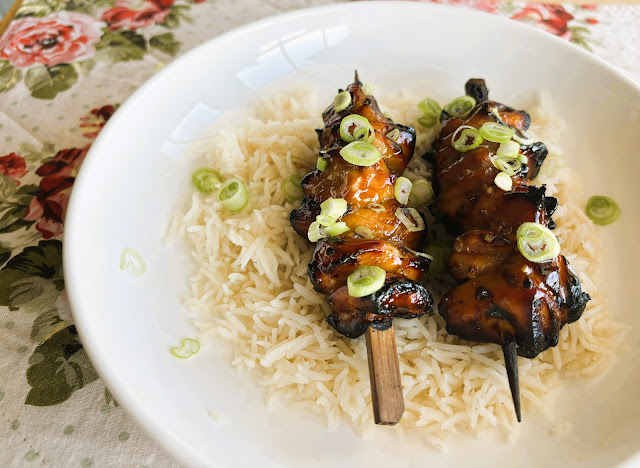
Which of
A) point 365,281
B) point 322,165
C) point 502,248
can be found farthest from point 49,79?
point 502,248

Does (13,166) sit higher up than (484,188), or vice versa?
(484,188)

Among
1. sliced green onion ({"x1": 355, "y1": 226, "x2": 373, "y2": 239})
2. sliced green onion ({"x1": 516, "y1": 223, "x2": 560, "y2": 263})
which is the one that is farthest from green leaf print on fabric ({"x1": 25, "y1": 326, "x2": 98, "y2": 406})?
sliced green onion ({"x1": 516, "y1": 223, "x2": 560, "y2": 263})

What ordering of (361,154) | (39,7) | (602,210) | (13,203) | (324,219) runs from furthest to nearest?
(39,7), (13,203), (602,210), (361,154), (324,219)

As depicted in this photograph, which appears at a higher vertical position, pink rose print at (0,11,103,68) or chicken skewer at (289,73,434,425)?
chicken skewer at (289,73,434,425)

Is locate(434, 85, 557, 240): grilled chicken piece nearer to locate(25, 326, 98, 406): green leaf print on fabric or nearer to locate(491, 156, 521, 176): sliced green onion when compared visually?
locate(491, 156, 521, 176): sliced green onion

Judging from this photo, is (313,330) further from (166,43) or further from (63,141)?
(166,43)

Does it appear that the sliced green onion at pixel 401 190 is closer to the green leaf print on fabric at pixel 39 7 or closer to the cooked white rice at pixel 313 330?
the cooked white rice at pixel 313 330
